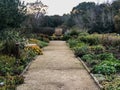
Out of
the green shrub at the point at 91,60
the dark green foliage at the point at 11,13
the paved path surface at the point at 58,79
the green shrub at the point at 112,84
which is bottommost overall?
the green shrub at the point at 91,60

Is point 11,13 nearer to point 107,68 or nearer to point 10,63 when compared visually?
point 10,63

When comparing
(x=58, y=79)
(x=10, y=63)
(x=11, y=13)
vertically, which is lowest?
(x=58, y=79)

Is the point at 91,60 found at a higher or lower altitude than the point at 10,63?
lower

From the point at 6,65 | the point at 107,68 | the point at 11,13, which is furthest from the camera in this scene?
the point at 11,13

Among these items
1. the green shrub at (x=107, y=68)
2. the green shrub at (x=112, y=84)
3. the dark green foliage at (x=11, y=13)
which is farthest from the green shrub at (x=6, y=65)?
the green shrub at (x=112, y=84)

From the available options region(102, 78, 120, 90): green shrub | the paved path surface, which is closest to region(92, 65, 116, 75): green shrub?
the paved path surface

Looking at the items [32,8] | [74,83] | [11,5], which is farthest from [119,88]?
[32,8]

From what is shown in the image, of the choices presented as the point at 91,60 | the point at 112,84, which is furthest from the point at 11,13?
the point at 112,84

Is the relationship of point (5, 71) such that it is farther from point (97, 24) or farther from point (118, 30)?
point (97, 24)

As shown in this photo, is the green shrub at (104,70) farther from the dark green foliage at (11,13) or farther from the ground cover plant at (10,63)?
the dark green foliage at (11,13)

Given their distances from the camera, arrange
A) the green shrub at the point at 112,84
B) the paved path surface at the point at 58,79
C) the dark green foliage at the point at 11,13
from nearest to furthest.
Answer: the green shrub at the point at 112,84 → the paved path surface at the point at 58,79 → the dark green foliage at the point at 11,13

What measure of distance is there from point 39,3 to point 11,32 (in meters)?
38.9

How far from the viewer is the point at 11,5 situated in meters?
23.2

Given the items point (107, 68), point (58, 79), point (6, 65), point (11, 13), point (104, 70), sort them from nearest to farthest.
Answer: point (58, 79)
point (104, 70)
point (107, 68)
point (6, 65)
point (11, 13)
